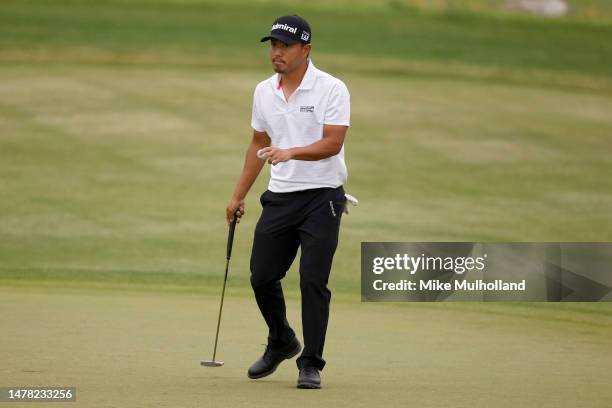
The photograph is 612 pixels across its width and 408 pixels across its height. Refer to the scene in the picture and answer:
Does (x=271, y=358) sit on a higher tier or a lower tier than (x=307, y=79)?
lower

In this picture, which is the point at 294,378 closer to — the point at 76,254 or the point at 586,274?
the point at 586,274

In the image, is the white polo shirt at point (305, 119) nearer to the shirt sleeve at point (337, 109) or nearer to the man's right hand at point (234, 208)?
the shirt sleeve at point (337, 109)

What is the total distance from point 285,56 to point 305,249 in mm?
1109

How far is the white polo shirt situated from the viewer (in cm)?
742

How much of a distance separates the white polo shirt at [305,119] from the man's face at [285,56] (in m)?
0.09

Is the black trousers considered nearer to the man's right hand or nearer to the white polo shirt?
the white polo shirt

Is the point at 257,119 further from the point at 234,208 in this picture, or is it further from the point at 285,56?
the point at 234,208

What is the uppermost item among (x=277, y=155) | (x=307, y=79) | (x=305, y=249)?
(x=307, y=79)

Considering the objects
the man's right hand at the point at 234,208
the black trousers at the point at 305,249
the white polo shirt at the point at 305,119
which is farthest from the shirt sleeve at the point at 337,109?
the man's right hand at the point at 234,208

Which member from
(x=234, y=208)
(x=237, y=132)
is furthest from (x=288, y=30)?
(x=237, y=132)

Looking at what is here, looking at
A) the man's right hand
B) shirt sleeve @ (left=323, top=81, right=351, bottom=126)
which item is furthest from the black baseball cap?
the man's right hand

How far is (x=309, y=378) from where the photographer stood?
722cm

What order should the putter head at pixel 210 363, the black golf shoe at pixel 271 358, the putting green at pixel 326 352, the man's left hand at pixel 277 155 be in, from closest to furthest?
the putting green at pixel 326 352, the man's left hand at pixel 277 155, the black golf shoe at pixel 271 358, the putter head at pixel 210 363

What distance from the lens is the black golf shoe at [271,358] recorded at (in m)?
7.52
